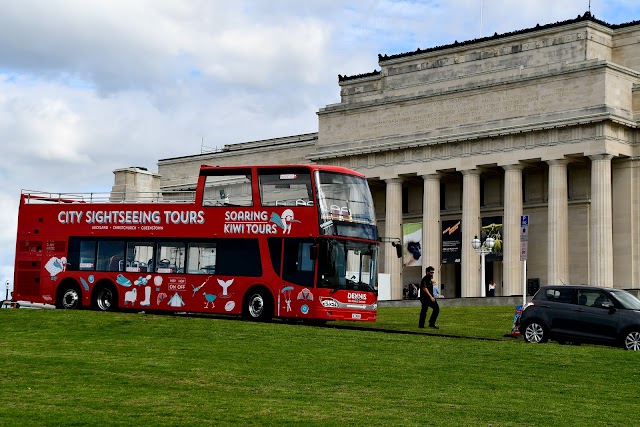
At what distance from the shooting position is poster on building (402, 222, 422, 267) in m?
76.6

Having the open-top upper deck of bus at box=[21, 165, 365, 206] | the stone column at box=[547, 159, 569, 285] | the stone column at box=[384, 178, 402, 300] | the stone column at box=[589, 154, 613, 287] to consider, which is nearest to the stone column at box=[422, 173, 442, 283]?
the stone column at box=[384, 178, 402, 300]

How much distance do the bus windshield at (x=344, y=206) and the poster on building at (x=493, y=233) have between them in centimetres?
3718

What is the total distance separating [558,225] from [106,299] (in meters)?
36.3

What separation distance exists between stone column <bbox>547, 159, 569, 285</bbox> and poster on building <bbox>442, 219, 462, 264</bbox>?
7.09m

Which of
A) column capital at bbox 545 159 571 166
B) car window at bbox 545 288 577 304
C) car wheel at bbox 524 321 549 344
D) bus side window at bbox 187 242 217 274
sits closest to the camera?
car window at bbox 545 288 577 304

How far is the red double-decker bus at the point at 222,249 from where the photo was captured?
115 ft

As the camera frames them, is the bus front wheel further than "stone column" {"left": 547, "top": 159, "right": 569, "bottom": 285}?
No

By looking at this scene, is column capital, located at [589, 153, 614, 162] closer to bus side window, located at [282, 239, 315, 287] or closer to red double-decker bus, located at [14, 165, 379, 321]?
red double-decker bus, located at [14, 165, 379, 321]

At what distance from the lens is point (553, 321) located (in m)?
31.2

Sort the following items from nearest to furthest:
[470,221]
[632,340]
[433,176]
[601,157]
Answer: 1. [632,340]
2. [601,157]
3. [470,221]
4. [433,176]

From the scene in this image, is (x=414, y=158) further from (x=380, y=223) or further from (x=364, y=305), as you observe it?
(x=364, y=305)

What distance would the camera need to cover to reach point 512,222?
70938mm

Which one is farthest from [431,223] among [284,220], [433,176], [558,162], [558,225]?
[284,220]

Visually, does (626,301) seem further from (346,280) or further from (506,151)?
(506,151)
